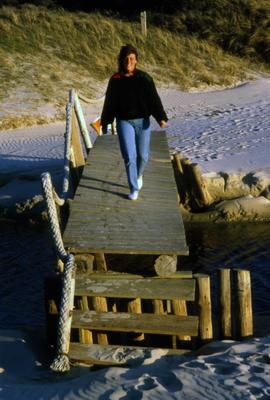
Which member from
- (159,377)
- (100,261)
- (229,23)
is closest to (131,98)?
(100,261)

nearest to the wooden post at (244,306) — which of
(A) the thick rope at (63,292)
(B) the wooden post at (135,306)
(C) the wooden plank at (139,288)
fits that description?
(C) the wooden plank at (139,288)

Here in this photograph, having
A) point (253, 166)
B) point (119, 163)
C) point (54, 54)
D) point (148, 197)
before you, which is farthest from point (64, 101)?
point (148, 197)

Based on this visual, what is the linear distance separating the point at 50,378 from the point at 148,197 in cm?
313

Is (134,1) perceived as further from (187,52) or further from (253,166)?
(253,166)

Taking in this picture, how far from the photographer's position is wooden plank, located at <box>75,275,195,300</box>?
6996 mm

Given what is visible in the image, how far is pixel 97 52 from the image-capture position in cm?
2806

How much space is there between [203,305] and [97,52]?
22127 mm

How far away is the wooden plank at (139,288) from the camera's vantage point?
700cm

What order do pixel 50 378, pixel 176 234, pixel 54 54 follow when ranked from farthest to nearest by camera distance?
pixel 54 54 < pixel 176 234 < pixel 50 378

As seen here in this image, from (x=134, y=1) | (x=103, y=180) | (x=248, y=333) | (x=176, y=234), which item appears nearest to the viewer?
(x=248, y=333)

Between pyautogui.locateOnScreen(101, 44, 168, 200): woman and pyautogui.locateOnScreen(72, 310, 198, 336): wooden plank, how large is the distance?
7.40 feet

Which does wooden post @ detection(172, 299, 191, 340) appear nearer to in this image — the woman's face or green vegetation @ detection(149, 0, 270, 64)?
the woman's face

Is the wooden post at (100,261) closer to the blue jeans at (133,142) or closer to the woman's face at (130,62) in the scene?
the blue jeans at (133,142)

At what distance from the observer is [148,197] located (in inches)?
356
